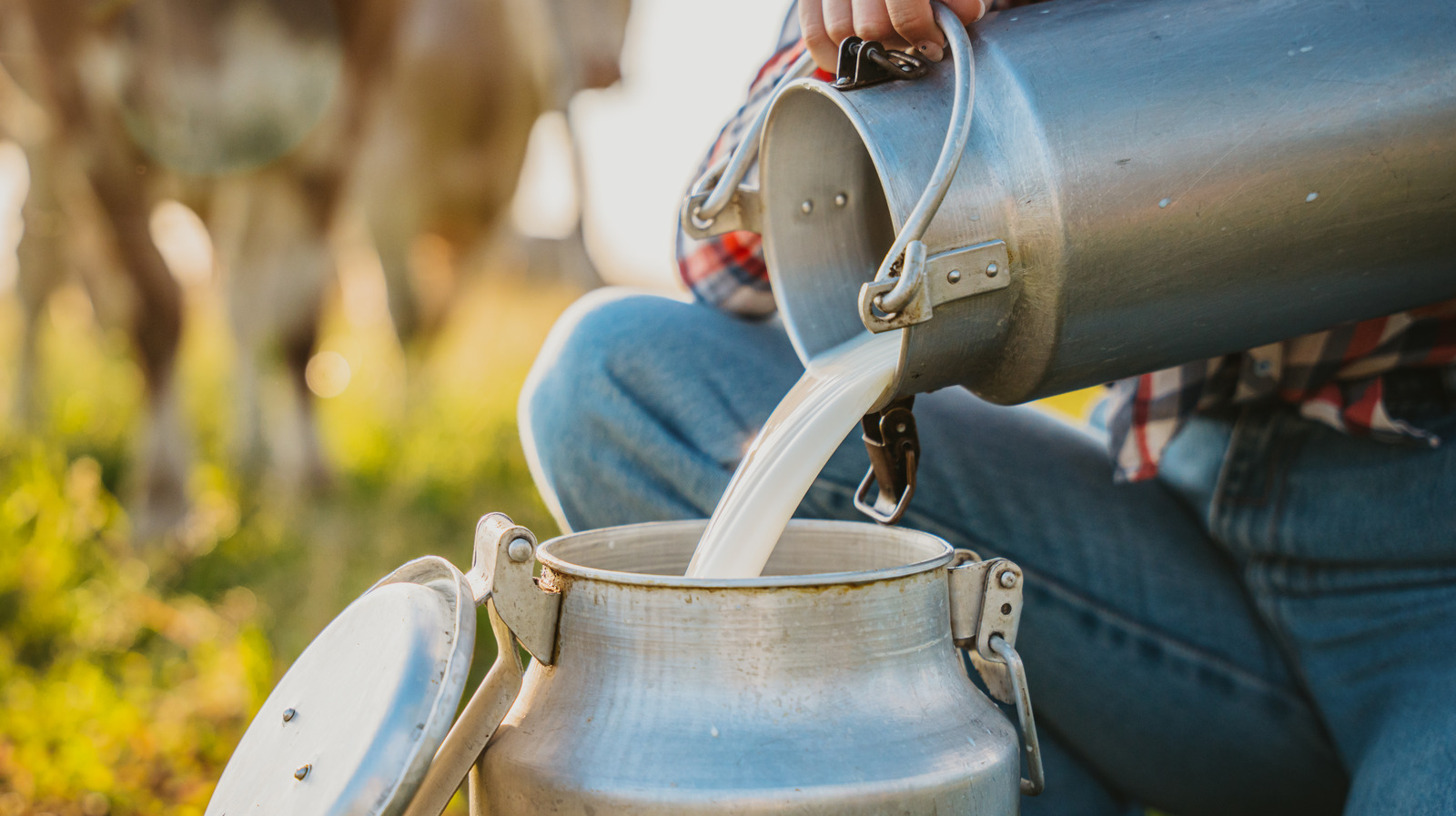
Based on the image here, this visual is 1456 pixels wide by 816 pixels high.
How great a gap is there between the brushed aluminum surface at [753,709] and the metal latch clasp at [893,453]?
0.41 feet

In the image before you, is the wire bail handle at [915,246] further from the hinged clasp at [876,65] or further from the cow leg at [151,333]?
the cow leg at [151,333]

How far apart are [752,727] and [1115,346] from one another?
0.99ft

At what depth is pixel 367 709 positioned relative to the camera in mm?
571

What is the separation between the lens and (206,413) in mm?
3531

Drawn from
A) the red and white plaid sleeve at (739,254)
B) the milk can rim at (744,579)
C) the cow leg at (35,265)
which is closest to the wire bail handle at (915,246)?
the milk can rim at (744,579)

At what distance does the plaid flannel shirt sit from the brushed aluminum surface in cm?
36

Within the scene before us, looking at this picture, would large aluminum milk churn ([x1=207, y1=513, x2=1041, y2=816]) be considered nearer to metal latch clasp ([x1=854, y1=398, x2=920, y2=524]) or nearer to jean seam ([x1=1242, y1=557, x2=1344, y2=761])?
metal latch clasp ([x1=854, y1=398, x2=920, y2=524])

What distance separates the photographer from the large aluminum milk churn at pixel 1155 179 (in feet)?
2.10

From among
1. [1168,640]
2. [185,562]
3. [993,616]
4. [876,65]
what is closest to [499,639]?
[993,616]

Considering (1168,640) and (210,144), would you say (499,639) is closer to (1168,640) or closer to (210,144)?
(1168,640)

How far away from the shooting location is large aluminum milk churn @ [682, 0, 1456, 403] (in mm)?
642

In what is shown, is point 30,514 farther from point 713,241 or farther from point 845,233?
point 845,233

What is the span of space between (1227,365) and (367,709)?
0.65 m

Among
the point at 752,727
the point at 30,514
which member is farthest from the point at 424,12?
the point at 752,727
